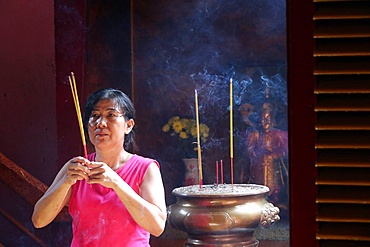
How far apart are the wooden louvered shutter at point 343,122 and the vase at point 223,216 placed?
8.12 feet

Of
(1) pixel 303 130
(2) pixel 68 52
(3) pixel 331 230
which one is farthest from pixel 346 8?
(2) pixel 68 52

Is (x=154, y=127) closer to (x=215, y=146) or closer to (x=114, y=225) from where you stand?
(x=215, y=146)

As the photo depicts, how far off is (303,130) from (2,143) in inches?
161

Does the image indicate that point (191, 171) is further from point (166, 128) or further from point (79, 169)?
point (79, 169)

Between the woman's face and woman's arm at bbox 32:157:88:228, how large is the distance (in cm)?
18

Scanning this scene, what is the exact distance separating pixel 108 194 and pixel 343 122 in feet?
4.97

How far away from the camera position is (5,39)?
4621mm

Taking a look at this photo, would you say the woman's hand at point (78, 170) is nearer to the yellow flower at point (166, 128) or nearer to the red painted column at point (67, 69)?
the red painted column at point (67, 69)

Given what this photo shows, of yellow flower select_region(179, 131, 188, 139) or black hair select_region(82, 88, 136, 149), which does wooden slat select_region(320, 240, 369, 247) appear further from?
yellow flower select_region(179, 131, 188, 139)

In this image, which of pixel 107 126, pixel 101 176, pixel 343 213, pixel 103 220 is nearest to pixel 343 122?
pixel 343 213

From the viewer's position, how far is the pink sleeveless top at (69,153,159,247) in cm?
222

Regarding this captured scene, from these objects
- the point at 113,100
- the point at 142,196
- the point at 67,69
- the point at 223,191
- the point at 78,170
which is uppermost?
the point at 67,69

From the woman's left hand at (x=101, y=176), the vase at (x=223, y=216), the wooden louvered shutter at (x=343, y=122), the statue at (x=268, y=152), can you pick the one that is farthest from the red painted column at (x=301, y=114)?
the statue at (x=268, y=152)

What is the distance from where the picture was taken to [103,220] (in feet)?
7.29
